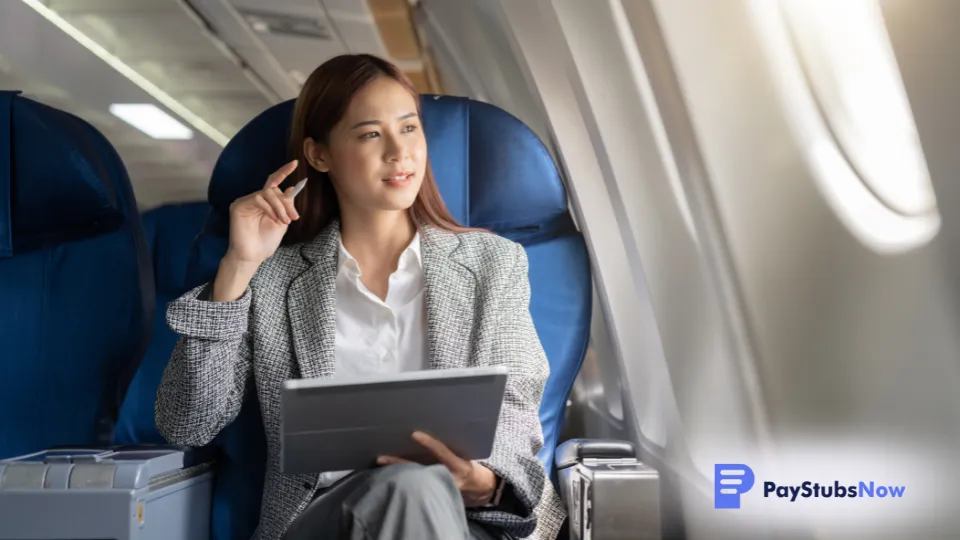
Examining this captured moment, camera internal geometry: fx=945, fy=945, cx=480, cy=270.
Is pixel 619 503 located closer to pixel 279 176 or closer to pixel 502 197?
pixel 502 197

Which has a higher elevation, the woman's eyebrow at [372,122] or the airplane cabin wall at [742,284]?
the woman's eyebrow at [372,122]

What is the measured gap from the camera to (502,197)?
2205mm

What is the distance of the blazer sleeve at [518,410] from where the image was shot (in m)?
1.80

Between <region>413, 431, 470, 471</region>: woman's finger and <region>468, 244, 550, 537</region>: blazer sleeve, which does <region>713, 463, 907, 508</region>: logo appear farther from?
<region>413, 431, 470, 471</region>: woman's finger

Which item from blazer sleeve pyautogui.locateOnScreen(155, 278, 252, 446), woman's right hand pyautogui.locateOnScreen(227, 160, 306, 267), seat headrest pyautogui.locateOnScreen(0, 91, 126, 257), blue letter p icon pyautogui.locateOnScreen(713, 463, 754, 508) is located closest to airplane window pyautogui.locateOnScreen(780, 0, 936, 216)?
blue letter p icon pyautogui.locateOnScreen(713, 463, 754, 508)

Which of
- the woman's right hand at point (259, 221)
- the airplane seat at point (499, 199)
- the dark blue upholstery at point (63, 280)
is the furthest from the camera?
the dark blue upholstery at point (63, 280)

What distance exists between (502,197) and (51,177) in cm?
109

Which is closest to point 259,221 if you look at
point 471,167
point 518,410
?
point 471,167

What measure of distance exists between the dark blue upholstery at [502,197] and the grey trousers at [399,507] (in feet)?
2.25

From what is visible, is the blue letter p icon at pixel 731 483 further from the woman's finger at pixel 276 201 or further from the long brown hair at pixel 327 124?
the woman's finger at pixel 276 201

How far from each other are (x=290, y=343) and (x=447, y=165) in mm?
562

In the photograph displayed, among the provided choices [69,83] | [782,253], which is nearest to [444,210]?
[782,253]

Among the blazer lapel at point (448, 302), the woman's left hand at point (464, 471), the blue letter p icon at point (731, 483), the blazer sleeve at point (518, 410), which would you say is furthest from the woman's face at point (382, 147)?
the blue letter p icon at point (731, 483)

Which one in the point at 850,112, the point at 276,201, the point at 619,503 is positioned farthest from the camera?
the point at 276,201
